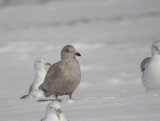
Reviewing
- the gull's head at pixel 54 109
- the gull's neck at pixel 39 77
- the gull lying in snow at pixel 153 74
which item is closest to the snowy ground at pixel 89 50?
the gull's head at pixel 54 109

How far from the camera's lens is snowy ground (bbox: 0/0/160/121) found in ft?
20.9

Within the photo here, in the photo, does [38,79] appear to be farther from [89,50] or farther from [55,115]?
[89,50]

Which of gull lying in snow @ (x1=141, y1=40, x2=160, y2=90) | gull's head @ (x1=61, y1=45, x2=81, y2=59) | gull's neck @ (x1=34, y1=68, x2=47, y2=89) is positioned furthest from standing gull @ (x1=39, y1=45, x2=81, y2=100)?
gull's neck @ (x1=34, y1=68, x2=47, y2=89)

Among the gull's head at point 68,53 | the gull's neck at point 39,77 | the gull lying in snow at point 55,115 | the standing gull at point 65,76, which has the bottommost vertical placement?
the gull lying in snow at point 55,115

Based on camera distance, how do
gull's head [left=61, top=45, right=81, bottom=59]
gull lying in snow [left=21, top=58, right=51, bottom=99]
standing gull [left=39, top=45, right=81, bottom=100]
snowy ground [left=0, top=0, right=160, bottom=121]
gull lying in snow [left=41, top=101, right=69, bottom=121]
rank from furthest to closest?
gull lying in snow [left=21, top=58, right=51, bottom=99] → gull's head [left=61, top=45, right=81, bottom=59] → standing gull [left=39, top=45, right=81, bottom=100] → snowy ground [left=0, top=0, right=160, bottom=121] → gull lying in snow [left=41, top=101, right=69, bottom=121]

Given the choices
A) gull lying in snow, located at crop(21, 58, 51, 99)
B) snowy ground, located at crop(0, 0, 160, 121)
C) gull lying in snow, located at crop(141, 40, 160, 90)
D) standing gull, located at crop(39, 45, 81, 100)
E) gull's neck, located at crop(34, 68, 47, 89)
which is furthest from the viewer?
gull's neck, located at crop(34, 68, 47, 89)

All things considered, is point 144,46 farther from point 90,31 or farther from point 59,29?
point 59,29

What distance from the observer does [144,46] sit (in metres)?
18.2

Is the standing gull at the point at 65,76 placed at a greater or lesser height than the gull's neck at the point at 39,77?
lesser

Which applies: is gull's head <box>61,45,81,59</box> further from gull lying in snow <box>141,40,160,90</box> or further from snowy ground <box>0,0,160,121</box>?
gull lying in snow <box>141,40,160,90</box>

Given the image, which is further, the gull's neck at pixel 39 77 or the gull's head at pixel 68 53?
the gull's neck at pixel 39 77

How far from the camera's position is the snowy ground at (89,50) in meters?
6.36

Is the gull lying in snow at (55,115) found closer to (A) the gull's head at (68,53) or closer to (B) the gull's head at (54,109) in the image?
(B) the gull's head at (54,109)

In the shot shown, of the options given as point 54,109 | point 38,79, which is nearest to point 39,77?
point 38,79
